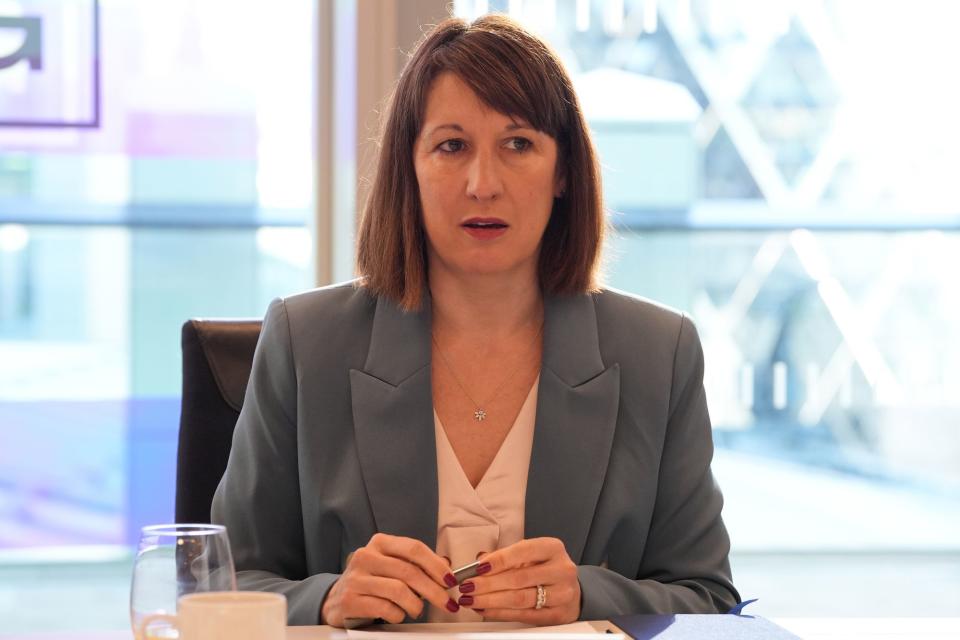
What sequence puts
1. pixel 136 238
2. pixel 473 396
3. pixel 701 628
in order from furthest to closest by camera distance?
pixel 136 238, pixel 473 396, pixel 701 628

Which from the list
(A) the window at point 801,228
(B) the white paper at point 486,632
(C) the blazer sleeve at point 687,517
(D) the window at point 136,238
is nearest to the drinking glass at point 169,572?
(B) the white paper at point 486,632

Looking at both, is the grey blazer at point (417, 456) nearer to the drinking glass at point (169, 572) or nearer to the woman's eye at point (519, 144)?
the woman's eye at point (519, 144)

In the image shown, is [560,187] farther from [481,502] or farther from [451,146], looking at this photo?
[481,502]

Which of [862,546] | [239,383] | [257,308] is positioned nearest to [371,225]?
[239,383]

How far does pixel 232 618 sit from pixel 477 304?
3.25ft

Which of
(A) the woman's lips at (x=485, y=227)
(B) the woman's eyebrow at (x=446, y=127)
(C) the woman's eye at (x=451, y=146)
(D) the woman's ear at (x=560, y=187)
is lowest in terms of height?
(A) the woman's lips at (x=485, y=227)

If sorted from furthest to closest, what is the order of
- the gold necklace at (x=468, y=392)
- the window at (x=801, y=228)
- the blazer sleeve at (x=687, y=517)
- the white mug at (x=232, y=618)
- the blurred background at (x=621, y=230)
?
the window at (x=801, y=228) < the blurred background at (x=621, y=230) < the gold necklace at (x=468, y=392) < the blazer sleeve at (x=687, y=517) < the white mug at (x=232, y=618)

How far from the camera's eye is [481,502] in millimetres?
1657

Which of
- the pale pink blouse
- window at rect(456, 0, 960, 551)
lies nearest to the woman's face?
the pale pink blouse

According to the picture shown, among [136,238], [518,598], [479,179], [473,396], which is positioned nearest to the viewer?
[518,598]

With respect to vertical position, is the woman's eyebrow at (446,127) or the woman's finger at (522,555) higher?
the woman's eyebrow at (446,127)

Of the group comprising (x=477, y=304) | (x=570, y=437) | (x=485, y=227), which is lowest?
(x=570, y=437)

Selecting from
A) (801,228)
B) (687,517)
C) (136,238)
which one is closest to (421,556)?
(687,517)

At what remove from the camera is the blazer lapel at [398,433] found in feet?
5.38
